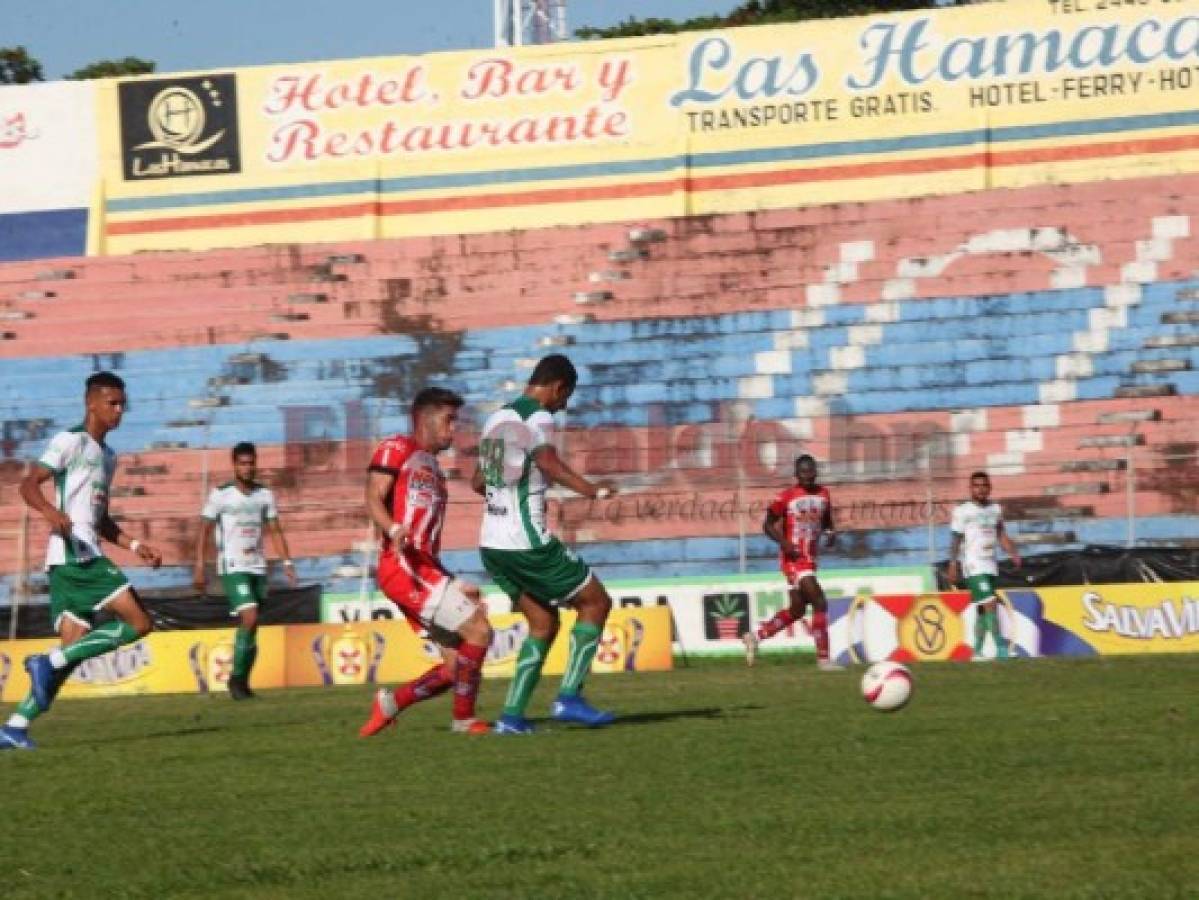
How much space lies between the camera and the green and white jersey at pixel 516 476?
13.9 metres

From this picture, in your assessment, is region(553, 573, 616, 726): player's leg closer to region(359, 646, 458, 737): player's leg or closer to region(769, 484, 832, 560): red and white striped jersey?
region(359, 646, 458, 737): player's leg

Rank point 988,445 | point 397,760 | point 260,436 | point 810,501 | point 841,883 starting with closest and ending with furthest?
point 841,883 < point 397,760 < point 810,501 < point 988,445 < point 260,436

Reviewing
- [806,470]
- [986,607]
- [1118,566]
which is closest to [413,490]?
[806,470]

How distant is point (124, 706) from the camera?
23203mm

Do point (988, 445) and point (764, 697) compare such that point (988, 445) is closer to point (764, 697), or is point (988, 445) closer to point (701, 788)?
point (764, 697)

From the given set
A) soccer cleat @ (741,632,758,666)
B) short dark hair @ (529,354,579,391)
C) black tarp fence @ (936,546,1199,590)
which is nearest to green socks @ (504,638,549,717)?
short dark hair @ (529,354,579,391)

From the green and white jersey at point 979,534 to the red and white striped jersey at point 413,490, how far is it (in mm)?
12775

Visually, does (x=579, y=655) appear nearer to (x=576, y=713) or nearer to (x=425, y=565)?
(x=576, y=713)

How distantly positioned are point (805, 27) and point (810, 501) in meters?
16.4

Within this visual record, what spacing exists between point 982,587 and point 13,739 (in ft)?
44.8

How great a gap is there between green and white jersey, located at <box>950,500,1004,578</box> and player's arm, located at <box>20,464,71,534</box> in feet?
43.8

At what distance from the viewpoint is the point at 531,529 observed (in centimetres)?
1402

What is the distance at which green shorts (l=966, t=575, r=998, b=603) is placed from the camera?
1022 inches

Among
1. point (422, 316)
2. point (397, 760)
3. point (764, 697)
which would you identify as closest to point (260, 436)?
point (422, 316)
